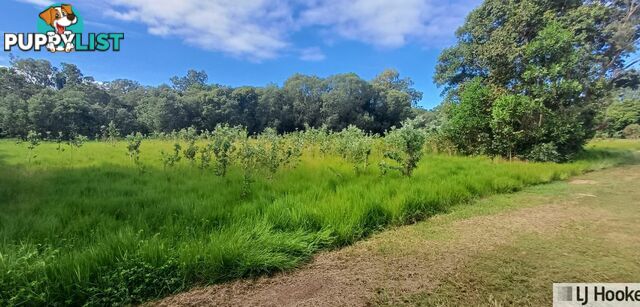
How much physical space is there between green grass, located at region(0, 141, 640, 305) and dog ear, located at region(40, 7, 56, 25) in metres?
3.32

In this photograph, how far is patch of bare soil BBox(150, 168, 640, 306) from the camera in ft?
7.57

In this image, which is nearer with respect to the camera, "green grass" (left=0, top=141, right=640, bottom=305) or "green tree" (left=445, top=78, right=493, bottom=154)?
"green grass" (left=0, top=141, right=640, bottom=305)

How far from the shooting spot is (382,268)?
2.80 meters

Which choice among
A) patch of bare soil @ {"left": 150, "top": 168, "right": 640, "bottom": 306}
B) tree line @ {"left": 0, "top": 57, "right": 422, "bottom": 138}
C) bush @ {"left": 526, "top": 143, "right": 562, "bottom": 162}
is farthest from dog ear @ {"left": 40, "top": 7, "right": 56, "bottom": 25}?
tree line @ {"left": 0, "top": 57, "right": 422, "bottom": 138}

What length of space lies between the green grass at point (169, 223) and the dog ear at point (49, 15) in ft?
10.9

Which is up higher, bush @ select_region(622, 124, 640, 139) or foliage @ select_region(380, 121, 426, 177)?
bush @ select_region(622, 124, 640, 139)

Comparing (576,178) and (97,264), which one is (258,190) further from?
(576,178)

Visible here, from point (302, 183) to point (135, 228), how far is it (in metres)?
2.89

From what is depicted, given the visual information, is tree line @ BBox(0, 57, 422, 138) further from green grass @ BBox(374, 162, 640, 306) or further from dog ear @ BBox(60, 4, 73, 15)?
green grass @ BBox(374, 162, 640, 306)

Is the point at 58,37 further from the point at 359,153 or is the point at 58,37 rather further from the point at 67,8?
the point at 359,153

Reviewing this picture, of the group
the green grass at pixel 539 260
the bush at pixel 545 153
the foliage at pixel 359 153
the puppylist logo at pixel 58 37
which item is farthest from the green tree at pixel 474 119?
the puppylist logo at pixel 58 37

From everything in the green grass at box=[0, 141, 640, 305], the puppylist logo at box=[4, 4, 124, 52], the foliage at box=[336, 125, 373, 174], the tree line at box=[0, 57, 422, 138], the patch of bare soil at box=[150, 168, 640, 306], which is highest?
the tree line at box=[0, 57, 422, 138]

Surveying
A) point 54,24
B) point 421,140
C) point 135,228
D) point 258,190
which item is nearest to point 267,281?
point 135,228

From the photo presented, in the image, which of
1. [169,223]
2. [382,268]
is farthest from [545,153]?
[169,223]
